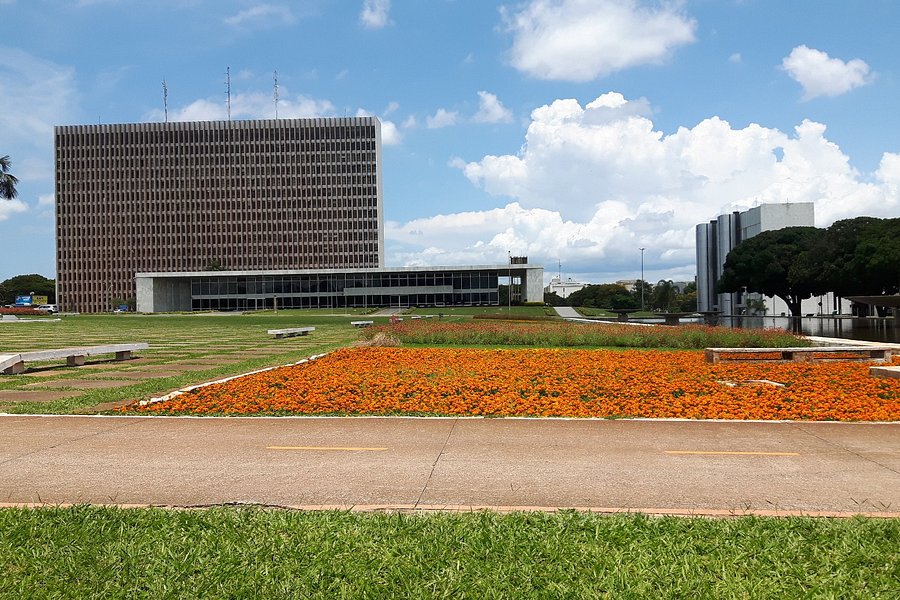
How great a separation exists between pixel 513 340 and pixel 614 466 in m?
19.6

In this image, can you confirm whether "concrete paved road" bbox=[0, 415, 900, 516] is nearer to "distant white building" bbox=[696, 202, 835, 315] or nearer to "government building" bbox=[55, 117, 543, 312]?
"distant white building" bbox=[696, 202, 835, 315]

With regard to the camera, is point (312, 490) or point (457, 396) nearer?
point (312, 490)

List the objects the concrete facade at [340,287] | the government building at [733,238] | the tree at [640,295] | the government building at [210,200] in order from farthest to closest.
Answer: the government building at [210,200]
the tree at [640,295]
the government building at [733,238]
the concrete facade at [340,287]

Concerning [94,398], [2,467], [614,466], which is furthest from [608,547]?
[94,398]

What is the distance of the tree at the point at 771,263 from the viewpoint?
7931cm

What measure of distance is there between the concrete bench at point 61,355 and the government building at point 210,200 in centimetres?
13053

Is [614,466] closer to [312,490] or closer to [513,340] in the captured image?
[312,490]

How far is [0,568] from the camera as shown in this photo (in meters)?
4.66

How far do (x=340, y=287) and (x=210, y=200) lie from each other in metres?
54.0

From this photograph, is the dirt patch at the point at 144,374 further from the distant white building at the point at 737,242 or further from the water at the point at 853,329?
the distant white building at the point at 737,242

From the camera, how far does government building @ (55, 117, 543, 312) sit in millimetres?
152125

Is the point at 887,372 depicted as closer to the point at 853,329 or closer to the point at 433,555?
the point at 433,555

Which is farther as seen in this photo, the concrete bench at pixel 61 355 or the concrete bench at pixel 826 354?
the concrete bench at pixel 826 354

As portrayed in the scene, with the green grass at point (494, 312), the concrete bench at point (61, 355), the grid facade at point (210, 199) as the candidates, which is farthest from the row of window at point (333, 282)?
the concrete bench at point (61, 355)
